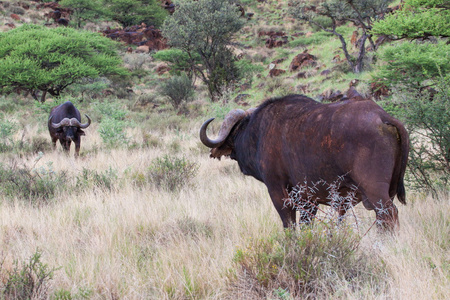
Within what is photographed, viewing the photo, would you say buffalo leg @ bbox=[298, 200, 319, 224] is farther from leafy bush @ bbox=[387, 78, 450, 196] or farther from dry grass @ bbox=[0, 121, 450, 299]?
leafy bush @ bbox=[387, 78, 450, 196]

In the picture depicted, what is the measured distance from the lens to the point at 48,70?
22.0 metres

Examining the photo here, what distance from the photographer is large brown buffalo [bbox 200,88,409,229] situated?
116 inches

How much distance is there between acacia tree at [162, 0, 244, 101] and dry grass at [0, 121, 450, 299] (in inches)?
712

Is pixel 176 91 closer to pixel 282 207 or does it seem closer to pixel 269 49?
pixel 269 49

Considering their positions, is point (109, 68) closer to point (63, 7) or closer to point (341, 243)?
point (341, 243)

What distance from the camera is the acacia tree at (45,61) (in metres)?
20.5

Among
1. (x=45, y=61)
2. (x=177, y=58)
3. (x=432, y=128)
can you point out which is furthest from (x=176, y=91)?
(x=432, y=128)

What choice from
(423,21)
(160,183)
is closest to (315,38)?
(423,21)

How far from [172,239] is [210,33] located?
21.9m

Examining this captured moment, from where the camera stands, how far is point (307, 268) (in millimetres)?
2812

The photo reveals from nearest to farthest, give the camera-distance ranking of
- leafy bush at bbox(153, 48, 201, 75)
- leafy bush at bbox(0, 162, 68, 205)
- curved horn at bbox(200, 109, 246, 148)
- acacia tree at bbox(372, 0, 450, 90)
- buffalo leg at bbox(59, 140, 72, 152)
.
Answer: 1. curved horn at bbox(200, 109, 246, 148)
2. leafy bush at bbox(0, 162, 68, 205)
3. acacia tree at bbox(372, 0, 450, 90)
4. buffalo leg at bbox(59, 140, 72, 152)
5. leafy bush at bbox(153, 48, 201, 75)

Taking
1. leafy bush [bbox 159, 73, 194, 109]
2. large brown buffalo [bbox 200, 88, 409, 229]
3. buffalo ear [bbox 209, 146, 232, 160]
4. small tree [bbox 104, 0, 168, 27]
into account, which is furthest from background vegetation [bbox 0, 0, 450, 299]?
small tree [bbox 104, 0, 168, 27]

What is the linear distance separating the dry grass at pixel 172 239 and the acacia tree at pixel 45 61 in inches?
675

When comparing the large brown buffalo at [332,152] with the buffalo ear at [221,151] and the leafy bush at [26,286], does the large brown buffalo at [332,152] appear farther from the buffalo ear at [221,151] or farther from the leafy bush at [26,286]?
the leafy bush at [26,286]
